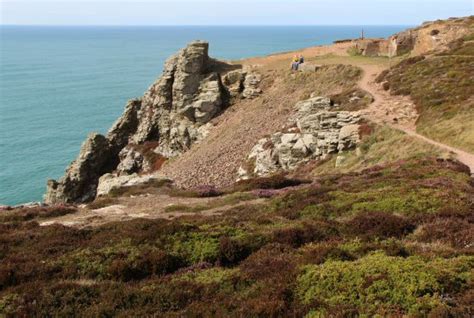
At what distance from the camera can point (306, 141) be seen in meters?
42.8

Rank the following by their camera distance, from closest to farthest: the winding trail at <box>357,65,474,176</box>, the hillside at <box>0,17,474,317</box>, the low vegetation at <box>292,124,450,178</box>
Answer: the hillside at <box>0,17,474,317</box> → the low vegetation at <box>292,124,450,178</box> → the winding trail at <box>357,65,474,176</box>

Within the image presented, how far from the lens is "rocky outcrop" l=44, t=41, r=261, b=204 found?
6425 centimetres

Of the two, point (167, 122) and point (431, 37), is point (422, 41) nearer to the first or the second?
point (431, 37)

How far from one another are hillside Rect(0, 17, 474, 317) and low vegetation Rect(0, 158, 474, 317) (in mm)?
55

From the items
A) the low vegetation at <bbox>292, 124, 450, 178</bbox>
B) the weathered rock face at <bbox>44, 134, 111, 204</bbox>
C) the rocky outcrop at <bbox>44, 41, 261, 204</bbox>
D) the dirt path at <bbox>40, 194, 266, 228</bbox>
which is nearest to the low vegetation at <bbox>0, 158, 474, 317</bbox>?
the dirt path at <bbox>40, 194, 266, 228</bbox>

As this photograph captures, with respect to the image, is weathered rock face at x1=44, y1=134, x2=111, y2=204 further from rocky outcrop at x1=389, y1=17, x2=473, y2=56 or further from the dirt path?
rocky outcrop at x1=389, y1=17, x2=473, y2=56

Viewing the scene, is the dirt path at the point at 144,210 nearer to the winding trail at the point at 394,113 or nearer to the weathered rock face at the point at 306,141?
the weathered rock face at the point at 306,141

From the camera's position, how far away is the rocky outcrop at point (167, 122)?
2530 inches

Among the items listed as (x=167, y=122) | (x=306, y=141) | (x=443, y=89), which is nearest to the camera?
(x=306, y=141)

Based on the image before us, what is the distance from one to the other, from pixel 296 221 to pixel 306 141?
2524 cm

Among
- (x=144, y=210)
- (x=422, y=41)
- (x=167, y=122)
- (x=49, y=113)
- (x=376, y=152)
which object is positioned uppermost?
(x=422, y=41)

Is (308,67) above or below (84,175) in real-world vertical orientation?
above

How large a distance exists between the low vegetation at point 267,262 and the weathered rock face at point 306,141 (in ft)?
62.0

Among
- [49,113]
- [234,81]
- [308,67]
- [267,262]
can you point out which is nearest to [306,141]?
[308,67]
